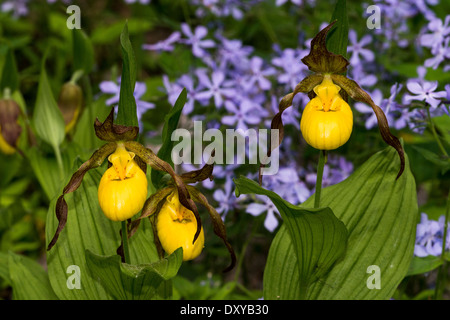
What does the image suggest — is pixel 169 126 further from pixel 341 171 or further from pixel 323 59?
pixel 341 171

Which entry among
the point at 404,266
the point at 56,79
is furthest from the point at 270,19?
the point at 404,266

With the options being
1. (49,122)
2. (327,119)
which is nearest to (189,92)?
(49,122)

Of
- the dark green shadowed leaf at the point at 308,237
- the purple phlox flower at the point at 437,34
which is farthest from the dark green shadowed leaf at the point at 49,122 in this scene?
the purple phlox flower at the point at 437,34

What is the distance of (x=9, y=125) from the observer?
184 centimetres

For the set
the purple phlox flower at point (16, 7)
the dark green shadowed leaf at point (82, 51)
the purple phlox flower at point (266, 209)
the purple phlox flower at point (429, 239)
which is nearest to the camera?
the purple phlox flower at point (429, 239)

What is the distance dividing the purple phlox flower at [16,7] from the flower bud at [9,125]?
4.52ft

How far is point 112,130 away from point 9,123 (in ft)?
2.95

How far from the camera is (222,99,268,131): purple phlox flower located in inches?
69.8

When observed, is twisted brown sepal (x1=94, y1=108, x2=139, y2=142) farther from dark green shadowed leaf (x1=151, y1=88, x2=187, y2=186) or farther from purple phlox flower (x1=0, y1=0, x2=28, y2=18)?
purple phlox flower (x1=0, y1=0, x2=28, y2=18)

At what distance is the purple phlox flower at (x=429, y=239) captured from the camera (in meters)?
1.42

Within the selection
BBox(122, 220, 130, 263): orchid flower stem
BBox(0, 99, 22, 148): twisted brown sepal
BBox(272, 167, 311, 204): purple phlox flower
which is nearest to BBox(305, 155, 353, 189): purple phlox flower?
BBox(272, 167, 311, 204): purple phlox flower

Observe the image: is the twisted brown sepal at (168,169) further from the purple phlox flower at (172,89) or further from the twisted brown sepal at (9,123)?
the twisted brown sepal at (9,123)

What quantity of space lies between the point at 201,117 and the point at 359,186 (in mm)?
760
